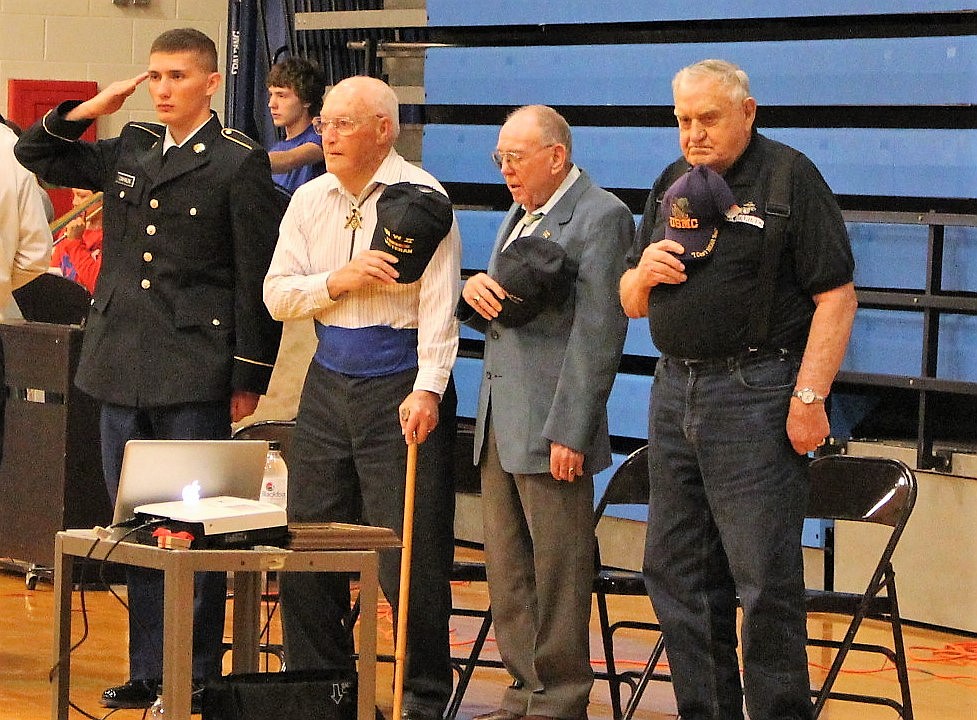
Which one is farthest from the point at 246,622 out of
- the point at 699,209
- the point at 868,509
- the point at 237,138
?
the point at 868,509

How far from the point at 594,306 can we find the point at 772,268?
624 mm

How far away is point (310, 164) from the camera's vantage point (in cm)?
658

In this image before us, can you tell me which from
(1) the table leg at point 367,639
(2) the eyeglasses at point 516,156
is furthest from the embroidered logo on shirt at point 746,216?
(1) the table leg at point 367,639

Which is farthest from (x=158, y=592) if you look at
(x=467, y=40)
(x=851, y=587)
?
(x=467, y=40)

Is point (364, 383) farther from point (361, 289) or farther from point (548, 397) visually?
point (548, 397)

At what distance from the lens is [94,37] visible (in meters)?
8.67

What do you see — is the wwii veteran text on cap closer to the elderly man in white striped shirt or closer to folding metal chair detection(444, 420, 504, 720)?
the elderly man in white striped shirt

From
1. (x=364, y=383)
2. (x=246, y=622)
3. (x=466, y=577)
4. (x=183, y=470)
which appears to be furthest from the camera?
(x=466, y=577)

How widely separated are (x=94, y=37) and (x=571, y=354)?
17.9 feet

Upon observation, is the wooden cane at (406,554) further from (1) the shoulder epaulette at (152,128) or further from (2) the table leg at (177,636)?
(1) the shoulder epaulette at (152,128)

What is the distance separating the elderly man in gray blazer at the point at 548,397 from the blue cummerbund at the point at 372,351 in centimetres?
20

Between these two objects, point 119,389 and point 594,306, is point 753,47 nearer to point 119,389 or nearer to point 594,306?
point 594,306

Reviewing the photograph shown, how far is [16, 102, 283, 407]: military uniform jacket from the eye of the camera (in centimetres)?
410

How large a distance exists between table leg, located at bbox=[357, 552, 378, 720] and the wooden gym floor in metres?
1.09
